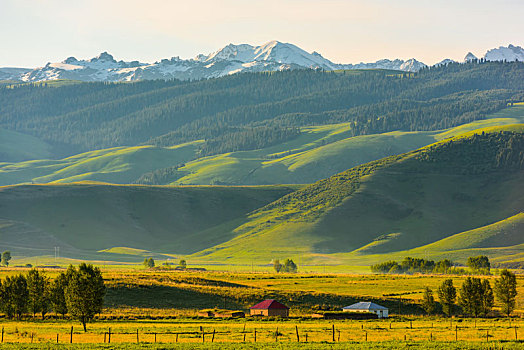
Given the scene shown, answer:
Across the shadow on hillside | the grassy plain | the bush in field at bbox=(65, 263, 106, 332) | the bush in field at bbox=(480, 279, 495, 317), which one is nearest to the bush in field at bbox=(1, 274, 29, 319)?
the grassy plain

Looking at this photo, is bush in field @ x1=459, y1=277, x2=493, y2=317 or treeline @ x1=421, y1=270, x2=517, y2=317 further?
treeline @ x1=421, y1=270, x2=517, y2=317

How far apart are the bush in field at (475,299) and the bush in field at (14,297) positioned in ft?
213

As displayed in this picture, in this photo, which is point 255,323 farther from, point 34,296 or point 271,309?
point 34,296

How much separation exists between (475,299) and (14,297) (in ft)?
221

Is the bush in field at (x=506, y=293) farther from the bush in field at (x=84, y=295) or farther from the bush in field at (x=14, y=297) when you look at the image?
the bush in field at (x=14, y=297)

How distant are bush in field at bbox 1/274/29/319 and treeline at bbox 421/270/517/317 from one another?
201 ft

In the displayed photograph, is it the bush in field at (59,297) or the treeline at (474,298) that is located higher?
the bush in field at (59,297)

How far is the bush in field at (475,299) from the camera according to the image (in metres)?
119

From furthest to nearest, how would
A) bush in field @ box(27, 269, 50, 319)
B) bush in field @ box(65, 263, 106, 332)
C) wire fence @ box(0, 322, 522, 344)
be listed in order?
bush in field @ box(27, 269, 50, 319), bush in field @ box(65, 263, 106, 332), wire fence @ box(0, 322, 522, 344)

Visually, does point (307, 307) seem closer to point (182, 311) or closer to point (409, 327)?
point (182, 311)

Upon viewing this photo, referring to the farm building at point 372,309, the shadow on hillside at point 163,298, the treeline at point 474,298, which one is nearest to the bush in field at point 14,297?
the shadow on hillside at point 163,298

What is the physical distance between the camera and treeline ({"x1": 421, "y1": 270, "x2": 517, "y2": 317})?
119812mm

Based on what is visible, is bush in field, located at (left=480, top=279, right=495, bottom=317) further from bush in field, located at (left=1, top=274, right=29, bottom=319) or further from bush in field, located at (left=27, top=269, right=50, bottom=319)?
bush in field, located at (left=1, top=274, right=29, bottom=319)

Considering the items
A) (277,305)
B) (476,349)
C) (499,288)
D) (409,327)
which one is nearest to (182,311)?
(277,305)
